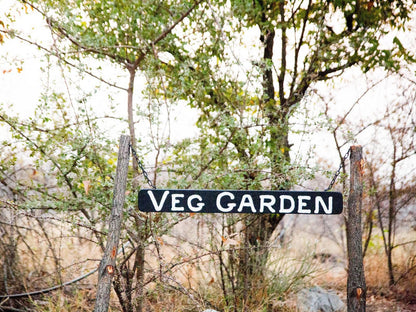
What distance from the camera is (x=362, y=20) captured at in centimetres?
504

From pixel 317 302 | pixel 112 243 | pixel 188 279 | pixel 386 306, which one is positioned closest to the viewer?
pixel 112 243

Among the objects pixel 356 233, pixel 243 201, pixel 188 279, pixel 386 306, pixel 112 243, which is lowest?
pixel 386 306

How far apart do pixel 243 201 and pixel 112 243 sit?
0.90 meters

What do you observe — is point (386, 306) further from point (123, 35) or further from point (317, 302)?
point (123, 35)

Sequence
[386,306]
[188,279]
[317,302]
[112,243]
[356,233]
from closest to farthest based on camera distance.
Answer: [112,243]
[356,233]
[188,279]
[317,302]
[386,306]

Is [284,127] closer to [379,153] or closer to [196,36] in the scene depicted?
[196,36]

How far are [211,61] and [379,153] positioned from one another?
9.71 ft

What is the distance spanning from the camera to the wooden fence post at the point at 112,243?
2.72 m

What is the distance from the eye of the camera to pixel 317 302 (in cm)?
526

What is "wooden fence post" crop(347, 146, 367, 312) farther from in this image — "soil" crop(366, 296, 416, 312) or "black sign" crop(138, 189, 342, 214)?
"soil" crop(366, 296, 416, 312)

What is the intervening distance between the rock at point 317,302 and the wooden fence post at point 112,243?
299 cm

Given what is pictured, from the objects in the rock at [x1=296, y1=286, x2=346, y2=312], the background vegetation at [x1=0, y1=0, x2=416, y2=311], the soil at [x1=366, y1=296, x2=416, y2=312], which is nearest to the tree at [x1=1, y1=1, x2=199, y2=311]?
the background vegetation at [x1=0, y1=0, x2=416, y2=311]


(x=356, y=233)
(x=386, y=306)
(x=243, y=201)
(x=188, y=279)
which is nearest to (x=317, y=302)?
(x=386, y=306)

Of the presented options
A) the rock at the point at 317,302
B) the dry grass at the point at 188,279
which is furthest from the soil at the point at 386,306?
the rock at the point at 317,302
